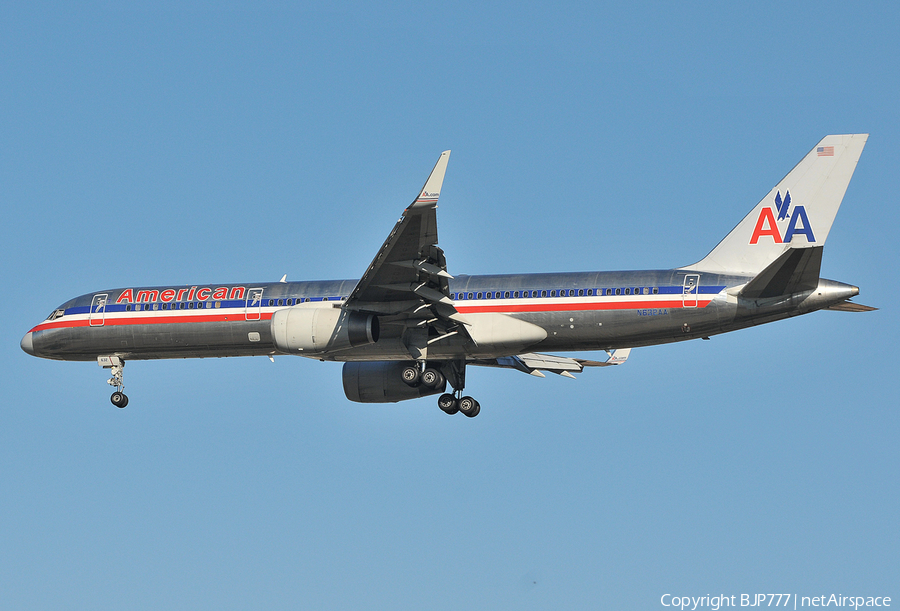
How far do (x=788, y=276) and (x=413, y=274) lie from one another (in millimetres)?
10783

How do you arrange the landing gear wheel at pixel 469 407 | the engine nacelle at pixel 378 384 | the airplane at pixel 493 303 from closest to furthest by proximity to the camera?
the airplane at pixel 493 303, the landing gear wheel at pixel 469 407, the engine nacelle at pixel 378 384

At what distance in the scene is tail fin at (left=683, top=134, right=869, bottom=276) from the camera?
35.2 meters

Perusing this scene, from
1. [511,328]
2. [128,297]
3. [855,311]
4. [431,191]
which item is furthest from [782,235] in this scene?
[128,297]

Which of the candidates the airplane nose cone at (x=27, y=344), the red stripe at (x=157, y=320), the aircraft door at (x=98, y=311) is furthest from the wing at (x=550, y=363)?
the airplane nose cone at (x=27, y=344)

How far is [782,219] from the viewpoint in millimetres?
35906

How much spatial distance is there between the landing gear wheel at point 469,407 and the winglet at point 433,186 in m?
11.4

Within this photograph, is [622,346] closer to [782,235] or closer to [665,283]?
[665,283]

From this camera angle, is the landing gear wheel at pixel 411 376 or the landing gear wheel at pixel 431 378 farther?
the landing gear wheel at pixel 431 378

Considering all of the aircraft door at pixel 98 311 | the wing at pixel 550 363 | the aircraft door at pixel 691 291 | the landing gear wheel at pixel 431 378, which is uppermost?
the aircraft door at pixel 98 311

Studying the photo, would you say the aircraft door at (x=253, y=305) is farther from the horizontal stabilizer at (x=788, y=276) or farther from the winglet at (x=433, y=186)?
the horizontal stabilizer at (x=788, y=276)

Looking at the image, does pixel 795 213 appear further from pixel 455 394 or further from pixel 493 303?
pixel 455 394

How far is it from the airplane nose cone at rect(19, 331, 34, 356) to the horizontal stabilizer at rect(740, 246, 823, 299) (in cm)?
2461

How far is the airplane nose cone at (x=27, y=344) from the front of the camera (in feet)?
136

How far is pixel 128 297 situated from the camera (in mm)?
40469
